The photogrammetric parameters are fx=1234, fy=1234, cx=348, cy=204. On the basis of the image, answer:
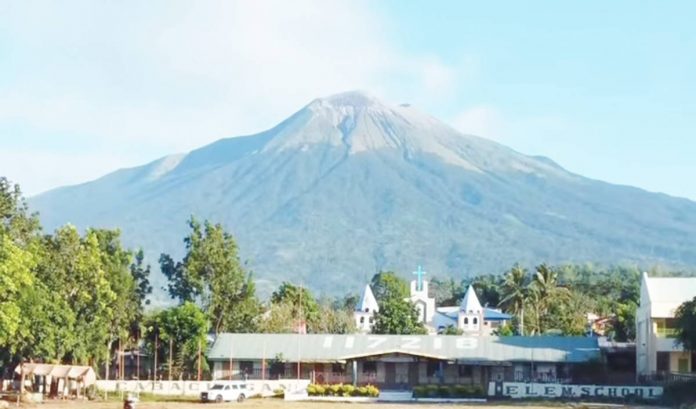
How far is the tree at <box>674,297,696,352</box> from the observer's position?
231 feet

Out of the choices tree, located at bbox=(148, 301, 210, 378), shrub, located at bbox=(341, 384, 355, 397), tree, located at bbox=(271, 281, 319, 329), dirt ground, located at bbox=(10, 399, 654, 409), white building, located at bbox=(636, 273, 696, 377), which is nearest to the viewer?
dirt ground, located at bbox=(10, 399, 654, 409)

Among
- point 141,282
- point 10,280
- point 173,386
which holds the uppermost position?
point 141,282

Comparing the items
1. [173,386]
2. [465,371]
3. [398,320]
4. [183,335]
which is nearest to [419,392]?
[465,371]

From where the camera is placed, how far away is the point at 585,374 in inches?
3312

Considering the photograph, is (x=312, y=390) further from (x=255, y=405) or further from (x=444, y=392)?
(x=255, y=405)

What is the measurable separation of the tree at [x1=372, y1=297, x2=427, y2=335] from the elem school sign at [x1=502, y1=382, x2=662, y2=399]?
32321mm

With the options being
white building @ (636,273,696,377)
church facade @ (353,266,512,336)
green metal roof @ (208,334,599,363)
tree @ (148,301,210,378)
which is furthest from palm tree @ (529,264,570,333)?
tree @ (148,301,210,378)

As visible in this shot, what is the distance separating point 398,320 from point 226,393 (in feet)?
132

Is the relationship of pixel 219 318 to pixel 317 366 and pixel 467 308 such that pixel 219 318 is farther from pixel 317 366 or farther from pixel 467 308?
pixel 467 308

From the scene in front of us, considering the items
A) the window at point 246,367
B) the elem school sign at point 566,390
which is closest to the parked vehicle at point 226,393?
the window at point 246,367

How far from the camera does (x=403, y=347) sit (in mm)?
87250

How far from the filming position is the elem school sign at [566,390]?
72188mm

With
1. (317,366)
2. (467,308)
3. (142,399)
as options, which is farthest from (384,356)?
(467,308)

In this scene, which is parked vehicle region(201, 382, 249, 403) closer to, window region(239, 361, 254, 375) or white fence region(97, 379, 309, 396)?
white fence region(97, 379, 309, 396)
